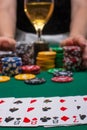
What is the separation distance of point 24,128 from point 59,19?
5.63 ft

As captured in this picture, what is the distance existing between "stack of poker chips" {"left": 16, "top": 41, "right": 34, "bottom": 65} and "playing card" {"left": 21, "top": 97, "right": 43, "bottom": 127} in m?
0.50

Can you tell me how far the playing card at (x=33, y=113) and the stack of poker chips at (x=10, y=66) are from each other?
35 centimetres

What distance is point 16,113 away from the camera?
3.08 ft

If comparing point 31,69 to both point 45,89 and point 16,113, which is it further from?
point 16,113

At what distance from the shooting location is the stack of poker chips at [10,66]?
4.51 feet

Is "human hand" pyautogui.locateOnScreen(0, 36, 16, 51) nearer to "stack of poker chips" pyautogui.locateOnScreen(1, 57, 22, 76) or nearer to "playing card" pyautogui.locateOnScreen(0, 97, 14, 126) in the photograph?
"stack of poker chips" pyautogui.locateOnScreen(1, 57, 22, 76)

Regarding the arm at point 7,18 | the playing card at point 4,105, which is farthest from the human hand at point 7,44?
the playing card at point 4,105

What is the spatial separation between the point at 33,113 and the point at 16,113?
0.05m

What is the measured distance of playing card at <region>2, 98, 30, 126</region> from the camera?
2.90 ft

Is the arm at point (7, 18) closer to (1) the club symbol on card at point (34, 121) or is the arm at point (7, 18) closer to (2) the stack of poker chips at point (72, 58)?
(2) the stack of poker chips at point (72, 58)

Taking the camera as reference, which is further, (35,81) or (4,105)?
(35,81)

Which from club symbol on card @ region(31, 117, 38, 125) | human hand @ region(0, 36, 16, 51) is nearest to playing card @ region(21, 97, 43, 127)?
club symbol on card @ region(31, 117, 38, 125)

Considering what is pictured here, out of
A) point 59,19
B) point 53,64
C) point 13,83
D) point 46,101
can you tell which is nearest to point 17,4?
point 59,19

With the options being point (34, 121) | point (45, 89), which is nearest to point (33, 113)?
point (34, 121)
